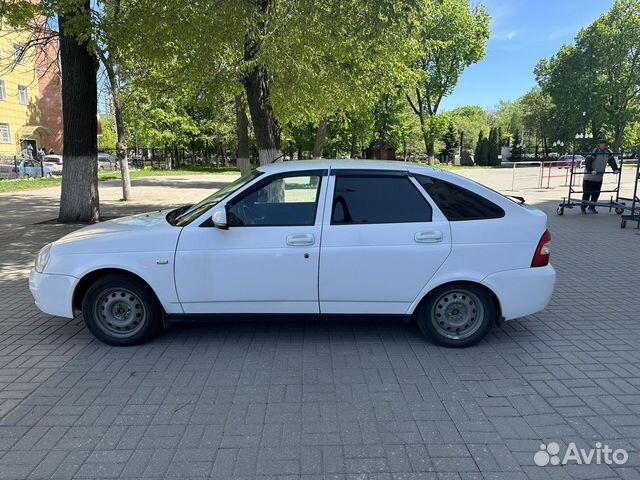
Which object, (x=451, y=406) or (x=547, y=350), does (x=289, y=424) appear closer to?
(x=451, y=406)

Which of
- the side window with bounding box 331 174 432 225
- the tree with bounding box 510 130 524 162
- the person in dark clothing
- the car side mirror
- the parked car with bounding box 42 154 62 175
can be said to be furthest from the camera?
the tree with bounding box 510 130 524 162

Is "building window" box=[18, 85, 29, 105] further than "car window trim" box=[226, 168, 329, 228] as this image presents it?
Yes

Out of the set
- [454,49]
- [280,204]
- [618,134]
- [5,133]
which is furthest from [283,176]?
[618,134]

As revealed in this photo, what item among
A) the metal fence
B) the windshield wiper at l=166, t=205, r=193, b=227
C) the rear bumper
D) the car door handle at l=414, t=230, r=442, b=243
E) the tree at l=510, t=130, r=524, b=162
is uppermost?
the tree at l=510, t=130, r=524, b=162

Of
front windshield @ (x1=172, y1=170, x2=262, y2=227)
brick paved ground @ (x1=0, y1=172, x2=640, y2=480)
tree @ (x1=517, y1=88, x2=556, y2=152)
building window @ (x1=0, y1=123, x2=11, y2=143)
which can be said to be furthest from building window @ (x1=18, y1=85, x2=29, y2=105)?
tree @ (x1=517, y1=88, x2=556, y2=152)

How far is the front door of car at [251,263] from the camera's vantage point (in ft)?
13.3

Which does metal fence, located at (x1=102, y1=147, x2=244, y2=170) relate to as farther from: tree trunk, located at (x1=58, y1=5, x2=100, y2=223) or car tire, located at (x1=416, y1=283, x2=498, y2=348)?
car tire, located at (x1=416, y1=283, x2=498, y2=348)

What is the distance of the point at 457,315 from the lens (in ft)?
14.1

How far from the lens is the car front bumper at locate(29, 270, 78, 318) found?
13.7 feet

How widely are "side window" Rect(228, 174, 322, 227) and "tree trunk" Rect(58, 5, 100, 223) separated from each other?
7.77 metres

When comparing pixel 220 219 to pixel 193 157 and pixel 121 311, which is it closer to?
pixel 121 311

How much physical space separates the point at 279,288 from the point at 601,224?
35.5 feet

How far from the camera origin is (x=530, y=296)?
420 centimetres

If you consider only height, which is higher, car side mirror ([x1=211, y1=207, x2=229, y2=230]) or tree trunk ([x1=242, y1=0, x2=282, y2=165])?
tree trunk ([x1=242, y1=0, x2=282, y2=165])
